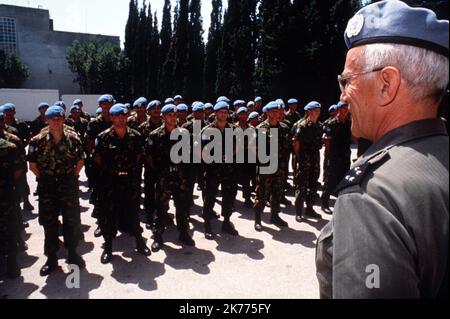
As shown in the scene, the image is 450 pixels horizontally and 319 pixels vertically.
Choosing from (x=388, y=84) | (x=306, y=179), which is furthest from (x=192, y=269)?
(x=388, y=84)

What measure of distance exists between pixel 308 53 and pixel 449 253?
1809 centimetres

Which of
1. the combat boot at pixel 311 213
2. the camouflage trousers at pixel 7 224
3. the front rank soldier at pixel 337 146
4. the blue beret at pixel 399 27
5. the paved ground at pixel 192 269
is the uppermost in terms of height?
the blue beret at pixel 399 27

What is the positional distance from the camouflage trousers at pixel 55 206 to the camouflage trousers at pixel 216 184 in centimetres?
208

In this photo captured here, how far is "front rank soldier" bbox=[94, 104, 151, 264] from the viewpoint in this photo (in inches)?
181

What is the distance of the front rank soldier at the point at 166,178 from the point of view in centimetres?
509

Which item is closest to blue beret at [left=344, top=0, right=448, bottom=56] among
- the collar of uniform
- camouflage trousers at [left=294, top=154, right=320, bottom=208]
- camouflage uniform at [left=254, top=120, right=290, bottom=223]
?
the collar of uniform

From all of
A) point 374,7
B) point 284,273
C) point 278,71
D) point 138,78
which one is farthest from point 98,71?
point 374,7

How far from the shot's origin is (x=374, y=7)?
1.14 metres

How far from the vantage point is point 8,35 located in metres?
36.6

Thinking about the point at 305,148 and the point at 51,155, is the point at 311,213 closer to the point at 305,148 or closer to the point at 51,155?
the point at 305,148

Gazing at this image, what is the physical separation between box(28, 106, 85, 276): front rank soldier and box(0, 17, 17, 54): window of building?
40.1 m

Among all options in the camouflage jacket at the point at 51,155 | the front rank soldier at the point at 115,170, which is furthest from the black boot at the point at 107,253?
the camouflage jacket at the point at 51,155

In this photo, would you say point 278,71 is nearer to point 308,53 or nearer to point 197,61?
point 308,53

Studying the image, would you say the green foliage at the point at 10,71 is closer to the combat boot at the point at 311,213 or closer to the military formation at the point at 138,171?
the military formation at the point at 138,171
